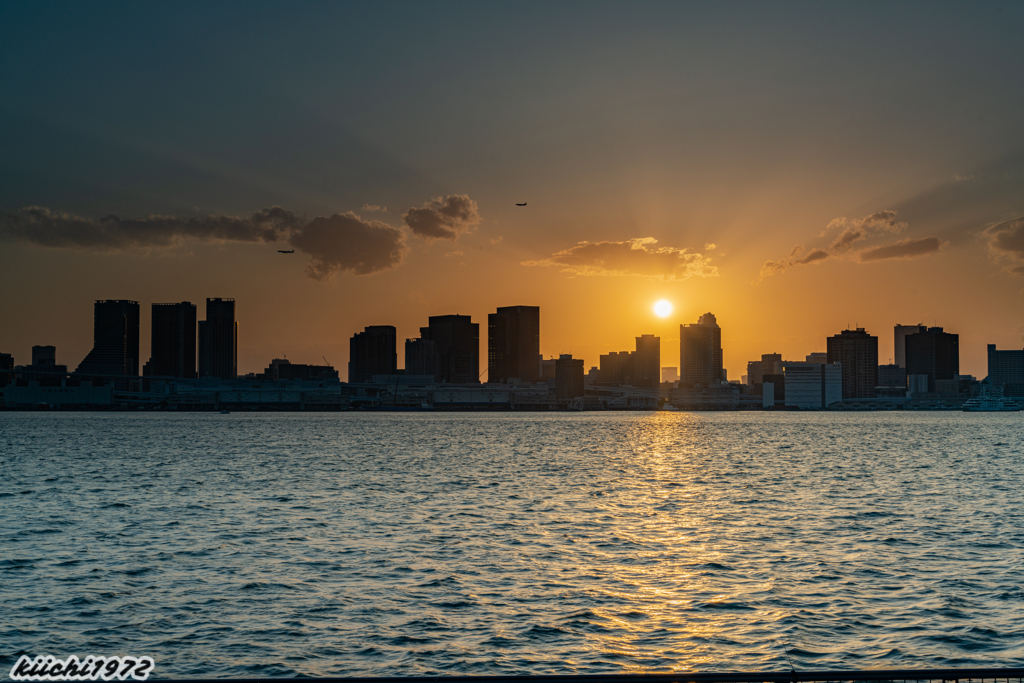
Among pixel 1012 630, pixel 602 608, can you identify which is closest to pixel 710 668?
pixel 602 608

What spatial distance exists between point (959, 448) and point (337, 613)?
452 feet

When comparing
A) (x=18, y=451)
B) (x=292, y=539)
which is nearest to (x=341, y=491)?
(x=292, y=539)

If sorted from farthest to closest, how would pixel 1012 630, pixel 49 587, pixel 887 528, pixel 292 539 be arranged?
pixel 887 528
pixel 292 539
pixel 49 587
pixel 1012 630

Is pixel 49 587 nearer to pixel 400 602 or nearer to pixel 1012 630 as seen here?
pixel 400 602

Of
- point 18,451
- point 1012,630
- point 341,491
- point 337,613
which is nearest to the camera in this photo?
point 1012,630

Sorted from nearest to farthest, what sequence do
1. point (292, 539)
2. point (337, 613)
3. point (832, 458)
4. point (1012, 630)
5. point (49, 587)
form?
point (1012, 630) < point (337, 613) < point (49, 587) < point (292, 539) < point (832, 458)

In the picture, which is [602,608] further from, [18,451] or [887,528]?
[18,451]

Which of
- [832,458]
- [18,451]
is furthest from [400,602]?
[18,451]

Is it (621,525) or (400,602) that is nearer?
(400,602)

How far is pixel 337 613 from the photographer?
25797 millimetres

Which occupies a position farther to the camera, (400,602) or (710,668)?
(400,602)

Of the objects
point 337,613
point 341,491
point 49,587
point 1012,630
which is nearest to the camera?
point 1012,630

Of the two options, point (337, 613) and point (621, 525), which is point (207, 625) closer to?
point (337, 613)

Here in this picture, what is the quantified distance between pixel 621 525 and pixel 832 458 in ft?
241
